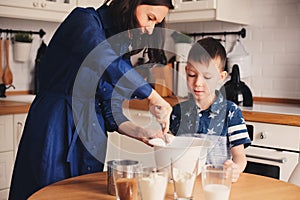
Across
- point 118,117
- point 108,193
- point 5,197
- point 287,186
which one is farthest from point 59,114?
point 5,197

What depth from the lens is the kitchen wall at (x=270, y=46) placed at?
9.66 ft

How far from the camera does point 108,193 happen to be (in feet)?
4.18

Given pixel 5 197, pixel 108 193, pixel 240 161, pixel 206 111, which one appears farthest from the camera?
pixel 5 197

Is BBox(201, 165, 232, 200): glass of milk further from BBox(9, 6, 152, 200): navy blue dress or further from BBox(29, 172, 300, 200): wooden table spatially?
BBox(9, 6, 152, 200): navy blue dress

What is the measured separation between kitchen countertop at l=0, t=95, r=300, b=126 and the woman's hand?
3.97 feet

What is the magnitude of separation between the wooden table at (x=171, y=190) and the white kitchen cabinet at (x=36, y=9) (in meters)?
1.71

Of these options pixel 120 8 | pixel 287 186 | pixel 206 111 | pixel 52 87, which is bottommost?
pixel 287 186

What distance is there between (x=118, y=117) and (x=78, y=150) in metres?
0.18

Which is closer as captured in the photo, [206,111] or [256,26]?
[206,111]

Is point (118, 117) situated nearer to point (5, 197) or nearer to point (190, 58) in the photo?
point (190, 58)

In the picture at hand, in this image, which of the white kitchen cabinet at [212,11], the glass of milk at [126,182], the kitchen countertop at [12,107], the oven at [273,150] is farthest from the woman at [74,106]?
the white kitchen cabinet at [212,11]

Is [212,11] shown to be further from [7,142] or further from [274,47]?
[7,142]

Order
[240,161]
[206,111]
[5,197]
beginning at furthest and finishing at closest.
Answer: [5,197] < [206,111] < [240,161]

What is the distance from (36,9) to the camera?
2920mm
